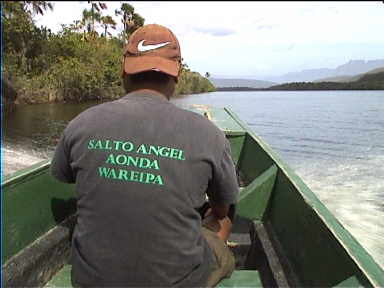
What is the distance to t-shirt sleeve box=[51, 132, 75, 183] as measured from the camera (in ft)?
5.88

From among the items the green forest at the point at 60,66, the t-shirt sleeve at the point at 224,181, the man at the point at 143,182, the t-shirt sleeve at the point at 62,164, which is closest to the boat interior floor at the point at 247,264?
the t-shirt sleeve at the point at 224,181

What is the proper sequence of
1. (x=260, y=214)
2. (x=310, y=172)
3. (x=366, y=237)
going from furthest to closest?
(x=310, y=172) → (x=366, y=237) → (x=260, y=214)

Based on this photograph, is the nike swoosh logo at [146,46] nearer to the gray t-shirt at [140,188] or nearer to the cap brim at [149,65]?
the cap brim at [149,65]

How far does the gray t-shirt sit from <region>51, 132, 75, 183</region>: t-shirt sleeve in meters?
0.08

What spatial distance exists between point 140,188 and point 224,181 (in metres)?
0.39

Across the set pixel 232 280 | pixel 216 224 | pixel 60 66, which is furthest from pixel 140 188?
pixel 60 66

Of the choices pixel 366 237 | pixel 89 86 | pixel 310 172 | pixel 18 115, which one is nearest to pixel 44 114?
pixel 18 115

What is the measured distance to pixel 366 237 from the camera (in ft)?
17.7

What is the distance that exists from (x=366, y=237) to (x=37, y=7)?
463 cm

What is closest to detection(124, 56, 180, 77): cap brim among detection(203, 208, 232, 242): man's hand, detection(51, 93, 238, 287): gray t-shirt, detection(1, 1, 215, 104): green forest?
detection(51, 93, 238, 287): gray t-shirt

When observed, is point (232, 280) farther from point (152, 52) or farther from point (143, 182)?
point (152, 52)

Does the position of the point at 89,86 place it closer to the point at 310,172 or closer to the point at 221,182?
the point at 310,172

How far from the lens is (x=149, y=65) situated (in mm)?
1750

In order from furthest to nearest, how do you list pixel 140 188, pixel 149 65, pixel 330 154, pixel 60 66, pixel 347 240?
1. pixel 60 66
2. pixel 330 154
3. pixel 347 240
4. pixel 149 65
5. pixel 140 188
